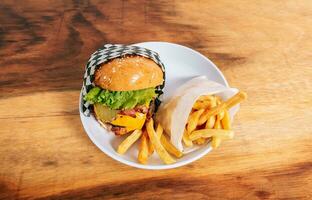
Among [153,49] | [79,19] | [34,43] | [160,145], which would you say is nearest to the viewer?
[160,145]

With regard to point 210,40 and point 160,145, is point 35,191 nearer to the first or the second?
point 160,145

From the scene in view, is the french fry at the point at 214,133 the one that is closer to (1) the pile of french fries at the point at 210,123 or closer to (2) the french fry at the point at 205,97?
(1) the pile of french fries at the point at 210,123

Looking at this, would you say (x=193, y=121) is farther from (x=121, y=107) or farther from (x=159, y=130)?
(x=121, y=107)

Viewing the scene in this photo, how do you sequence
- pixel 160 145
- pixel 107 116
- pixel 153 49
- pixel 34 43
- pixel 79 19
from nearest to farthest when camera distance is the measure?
pixel 160 145 → pixel 107 116 → pixel 153 49 → pixel 34 43 → pixel 79 19

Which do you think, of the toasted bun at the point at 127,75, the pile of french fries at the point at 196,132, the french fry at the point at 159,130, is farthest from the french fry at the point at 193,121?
the toasted bun at the point at 127,75

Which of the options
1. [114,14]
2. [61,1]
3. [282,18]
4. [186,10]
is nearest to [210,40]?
[186,10]

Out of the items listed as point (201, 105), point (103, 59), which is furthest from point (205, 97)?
point (103, 59)
